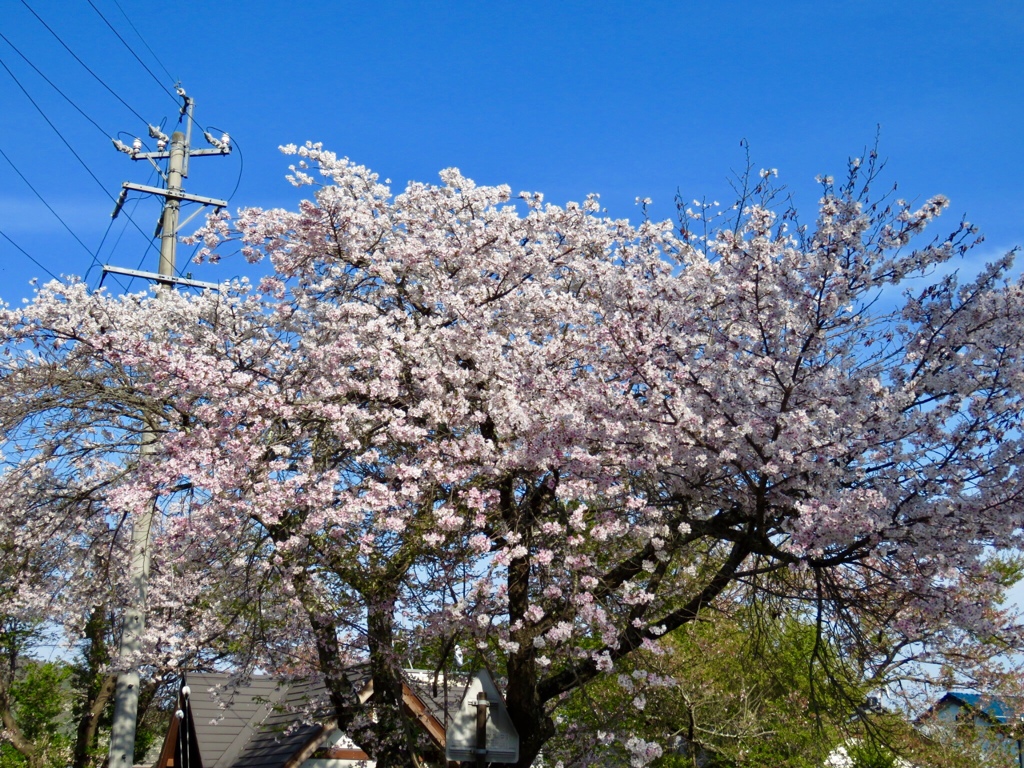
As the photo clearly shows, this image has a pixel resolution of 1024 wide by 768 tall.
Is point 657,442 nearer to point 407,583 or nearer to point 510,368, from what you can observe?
point 510,368

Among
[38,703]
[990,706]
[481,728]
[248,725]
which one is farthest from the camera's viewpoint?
[38,703]

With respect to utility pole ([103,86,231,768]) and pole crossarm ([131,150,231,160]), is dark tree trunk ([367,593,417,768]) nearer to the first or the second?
utility pole ([103,86,231,768])

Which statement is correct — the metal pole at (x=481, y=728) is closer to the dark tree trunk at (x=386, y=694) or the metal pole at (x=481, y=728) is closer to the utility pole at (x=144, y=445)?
the dark tree trunk at (x=386, y=694)

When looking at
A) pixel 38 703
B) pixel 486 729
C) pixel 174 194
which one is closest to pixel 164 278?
pixel 174 194

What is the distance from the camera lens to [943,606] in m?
6.56

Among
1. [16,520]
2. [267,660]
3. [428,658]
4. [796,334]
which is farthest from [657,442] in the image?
[16,520]

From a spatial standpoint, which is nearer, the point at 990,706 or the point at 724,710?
the point at 724,710

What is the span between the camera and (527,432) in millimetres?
7918

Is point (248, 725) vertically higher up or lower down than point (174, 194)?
lower down

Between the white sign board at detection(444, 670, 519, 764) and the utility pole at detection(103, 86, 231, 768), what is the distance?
3.61 m

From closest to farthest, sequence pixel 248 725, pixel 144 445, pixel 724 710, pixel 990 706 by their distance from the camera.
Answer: pixel 144 445 < pixel 724 710 < pixel 248 725 < pixel 990 706

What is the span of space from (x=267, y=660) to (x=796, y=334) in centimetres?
740

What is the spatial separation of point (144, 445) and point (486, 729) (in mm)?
4506

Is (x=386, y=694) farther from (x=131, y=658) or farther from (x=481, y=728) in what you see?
(x=131, y=658)
